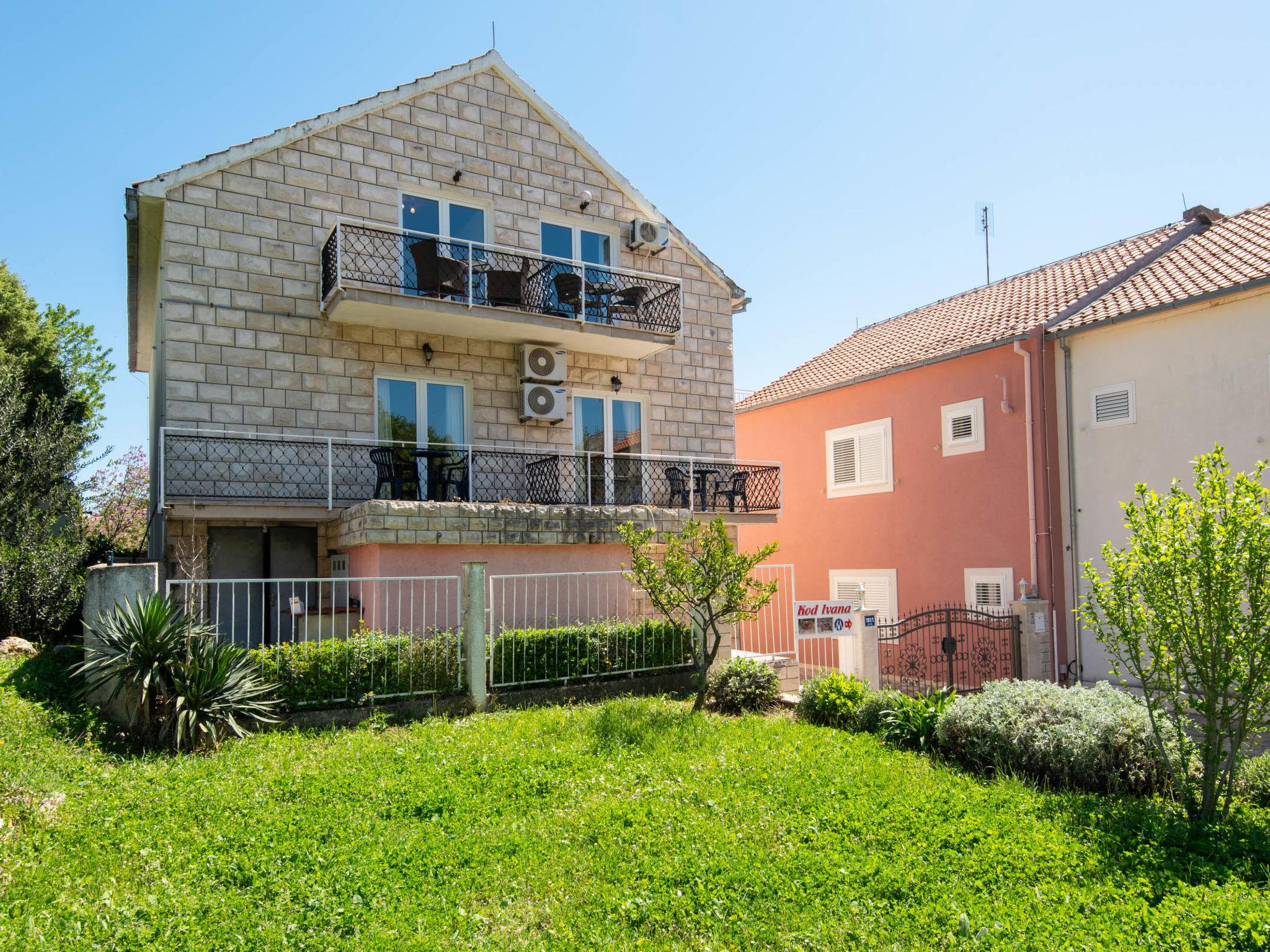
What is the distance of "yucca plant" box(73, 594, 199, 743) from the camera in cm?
786

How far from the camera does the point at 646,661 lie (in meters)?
10.9

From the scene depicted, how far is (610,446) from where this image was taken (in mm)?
15219

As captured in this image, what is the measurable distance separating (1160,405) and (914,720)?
7786 mm

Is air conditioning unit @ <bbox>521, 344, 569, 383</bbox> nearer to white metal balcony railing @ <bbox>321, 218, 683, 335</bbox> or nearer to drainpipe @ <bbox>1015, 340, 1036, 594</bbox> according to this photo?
white metal balcony railing @ <bbox>321, 218, 683, 335</bbox>

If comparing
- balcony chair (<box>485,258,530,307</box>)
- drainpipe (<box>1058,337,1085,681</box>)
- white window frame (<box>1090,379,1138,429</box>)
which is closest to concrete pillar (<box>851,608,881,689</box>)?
drainpipe (<box>1058,337,1085,681</box>)

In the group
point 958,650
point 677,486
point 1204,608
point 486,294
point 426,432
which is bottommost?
point 958,650

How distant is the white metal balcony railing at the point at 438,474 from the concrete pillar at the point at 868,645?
13.7 feet

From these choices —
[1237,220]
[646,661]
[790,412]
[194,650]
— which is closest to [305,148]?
[194,650]

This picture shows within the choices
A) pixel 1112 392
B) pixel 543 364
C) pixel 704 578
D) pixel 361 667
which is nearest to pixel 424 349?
pixel 543 364

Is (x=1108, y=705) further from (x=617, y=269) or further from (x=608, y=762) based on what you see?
(x=617, y=269)

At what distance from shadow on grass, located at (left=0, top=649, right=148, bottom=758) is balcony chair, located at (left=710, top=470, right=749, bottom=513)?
967cm

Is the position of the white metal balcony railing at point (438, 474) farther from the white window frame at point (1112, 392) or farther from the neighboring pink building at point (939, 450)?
the white window frame at point (1112, 392)

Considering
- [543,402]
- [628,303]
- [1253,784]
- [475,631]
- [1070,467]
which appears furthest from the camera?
[628,303]

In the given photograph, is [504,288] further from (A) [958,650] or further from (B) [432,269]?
(A) [958,650]
